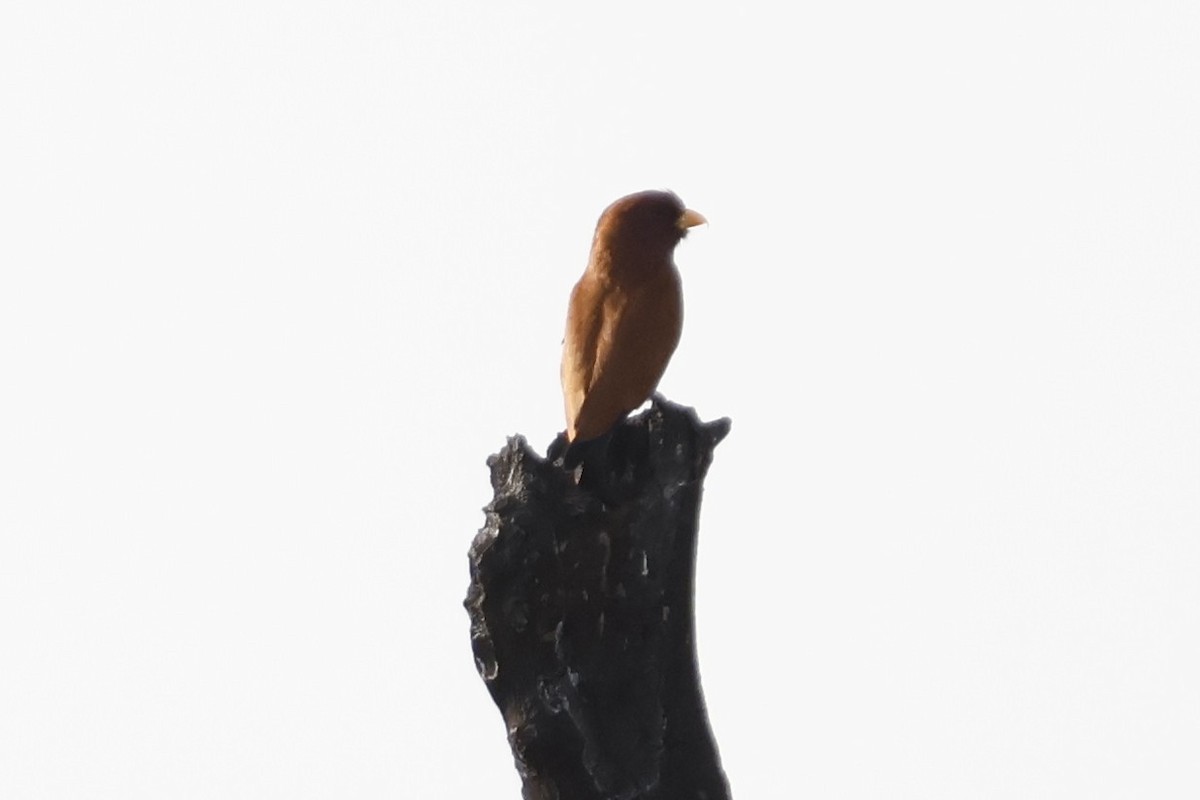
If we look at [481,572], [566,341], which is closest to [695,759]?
[481,572]

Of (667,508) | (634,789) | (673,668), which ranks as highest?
(667,508)

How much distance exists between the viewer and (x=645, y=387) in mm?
3924

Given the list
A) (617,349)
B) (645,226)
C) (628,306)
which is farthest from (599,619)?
(645,226)

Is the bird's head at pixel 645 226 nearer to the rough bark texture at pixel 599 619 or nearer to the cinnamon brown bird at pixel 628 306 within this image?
the cinnamon brown bird at pixel 628 306

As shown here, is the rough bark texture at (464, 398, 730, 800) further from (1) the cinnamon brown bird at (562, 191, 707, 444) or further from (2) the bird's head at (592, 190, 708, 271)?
(2) the bird's head at (592, 190, 708, 271)

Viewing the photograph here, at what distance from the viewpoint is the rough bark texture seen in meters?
3.54

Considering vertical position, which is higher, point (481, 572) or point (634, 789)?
point (481, 572)

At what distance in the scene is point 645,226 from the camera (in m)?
4.04

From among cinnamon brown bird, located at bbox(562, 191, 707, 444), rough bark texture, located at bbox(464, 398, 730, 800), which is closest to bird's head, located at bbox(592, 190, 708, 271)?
cinnamon brown bird, located at bbox(562, 191, 707, 444)

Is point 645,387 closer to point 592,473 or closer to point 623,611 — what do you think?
point 592,473

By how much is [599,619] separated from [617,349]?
0.69 m

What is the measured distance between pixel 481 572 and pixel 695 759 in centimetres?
66

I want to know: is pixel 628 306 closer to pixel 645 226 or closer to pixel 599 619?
pixel 645 226

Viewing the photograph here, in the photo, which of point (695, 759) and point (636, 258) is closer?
point (695, 759)
